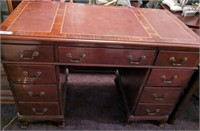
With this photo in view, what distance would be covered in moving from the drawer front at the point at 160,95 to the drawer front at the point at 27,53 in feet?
2.18

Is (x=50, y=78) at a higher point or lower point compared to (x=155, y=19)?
lower

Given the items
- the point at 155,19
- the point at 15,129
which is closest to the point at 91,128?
the point at 15,129

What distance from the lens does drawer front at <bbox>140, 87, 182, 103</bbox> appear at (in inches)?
47.6

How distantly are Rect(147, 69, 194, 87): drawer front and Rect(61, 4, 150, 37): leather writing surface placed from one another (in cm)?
26

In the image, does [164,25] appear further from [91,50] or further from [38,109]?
[38,109]

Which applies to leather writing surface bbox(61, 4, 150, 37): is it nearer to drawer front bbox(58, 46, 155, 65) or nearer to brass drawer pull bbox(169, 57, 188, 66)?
drawer front bbox(58, 46, 155, 65)

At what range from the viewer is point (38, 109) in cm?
125

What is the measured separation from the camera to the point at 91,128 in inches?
55.7

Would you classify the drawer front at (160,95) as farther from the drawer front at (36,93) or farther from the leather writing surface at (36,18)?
the leather writing surface at (36,18)

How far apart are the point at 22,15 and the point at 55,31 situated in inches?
11.3

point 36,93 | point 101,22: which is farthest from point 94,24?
point 36,93

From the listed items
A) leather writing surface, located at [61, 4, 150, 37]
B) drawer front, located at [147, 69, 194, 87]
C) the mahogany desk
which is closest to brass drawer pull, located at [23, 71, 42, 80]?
the mahogany desk

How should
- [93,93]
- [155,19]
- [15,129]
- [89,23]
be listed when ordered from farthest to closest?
[93,93] < [15,129] < [155,19] < [89,23]

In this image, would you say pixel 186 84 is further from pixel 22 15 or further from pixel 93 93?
pixel 22 15
